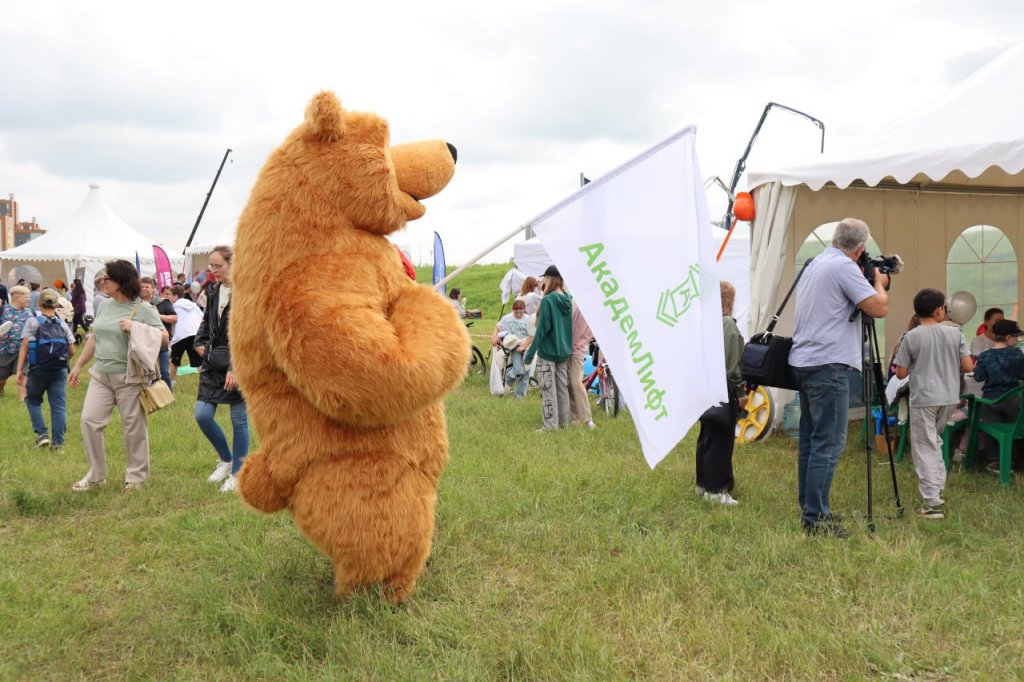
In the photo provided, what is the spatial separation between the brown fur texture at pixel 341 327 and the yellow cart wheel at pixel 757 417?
16.4 feet

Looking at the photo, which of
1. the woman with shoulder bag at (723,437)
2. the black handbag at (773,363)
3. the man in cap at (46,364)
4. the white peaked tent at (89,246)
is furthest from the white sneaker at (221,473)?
the white peaked tent at (89,246)

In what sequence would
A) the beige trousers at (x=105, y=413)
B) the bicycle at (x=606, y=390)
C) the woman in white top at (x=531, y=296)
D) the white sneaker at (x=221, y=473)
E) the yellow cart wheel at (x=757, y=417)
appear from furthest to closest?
1. the woman in white top at (x=531, y=296)
2. the bicycle at (x=606, y=390)
3. the yellow cart wheel at (x=757, y=417)
4. the white sneaker at (x=221, y=473)
5. the beige trousers at (x=105, y=413)

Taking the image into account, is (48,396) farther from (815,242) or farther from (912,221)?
(912,221)

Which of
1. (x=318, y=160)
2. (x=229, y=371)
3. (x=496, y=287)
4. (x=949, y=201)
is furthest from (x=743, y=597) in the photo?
(x=496, y=287)

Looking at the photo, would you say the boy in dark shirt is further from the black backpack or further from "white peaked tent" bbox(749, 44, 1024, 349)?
the black backpack

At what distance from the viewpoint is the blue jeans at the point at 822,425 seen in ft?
15.0

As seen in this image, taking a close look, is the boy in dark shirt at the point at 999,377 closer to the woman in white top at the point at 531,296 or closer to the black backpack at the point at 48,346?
the woman in white top at the point at 531,296

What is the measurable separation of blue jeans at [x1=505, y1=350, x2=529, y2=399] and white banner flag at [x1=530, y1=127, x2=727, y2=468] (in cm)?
723

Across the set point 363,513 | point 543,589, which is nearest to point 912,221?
point 543,589

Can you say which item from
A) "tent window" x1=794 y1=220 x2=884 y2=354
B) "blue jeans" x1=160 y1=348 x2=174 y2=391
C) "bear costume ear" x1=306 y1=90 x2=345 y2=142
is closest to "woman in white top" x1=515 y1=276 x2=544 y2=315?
"tent window" x1=794 y1=220 x2=884 y2=354

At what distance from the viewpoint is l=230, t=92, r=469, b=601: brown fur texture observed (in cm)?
299

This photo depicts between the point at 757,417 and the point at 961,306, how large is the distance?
3.47 metres

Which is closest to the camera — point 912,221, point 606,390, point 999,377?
point 999,377

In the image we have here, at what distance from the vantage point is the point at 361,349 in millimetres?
2893
